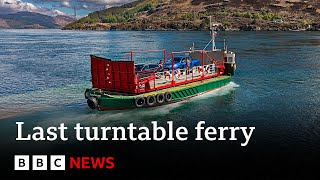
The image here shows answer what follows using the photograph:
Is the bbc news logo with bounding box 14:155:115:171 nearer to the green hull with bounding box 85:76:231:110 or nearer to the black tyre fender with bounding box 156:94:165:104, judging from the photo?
the green hull with bounding box 85:76:231:110

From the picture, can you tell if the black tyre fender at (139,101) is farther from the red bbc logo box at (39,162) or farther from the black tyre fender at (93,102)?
the red bbc logo box at (39,162)

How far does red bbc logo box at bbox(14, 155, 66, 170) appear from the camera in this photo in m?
25.6

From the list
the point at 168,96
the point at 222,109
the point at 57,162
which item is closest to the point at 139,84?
the point at 168,96

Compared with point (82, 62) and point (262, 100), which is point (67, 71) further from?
point (262, 100)

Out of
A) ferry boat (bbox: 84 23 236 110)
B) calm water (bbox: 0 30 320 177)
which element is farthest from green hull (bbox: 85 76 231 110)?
calm water (bbox: 0 30 320 177)

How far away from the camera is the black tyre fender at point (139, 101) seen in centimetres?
3866

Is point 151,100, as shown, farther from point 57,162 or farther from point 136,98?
point 57,162

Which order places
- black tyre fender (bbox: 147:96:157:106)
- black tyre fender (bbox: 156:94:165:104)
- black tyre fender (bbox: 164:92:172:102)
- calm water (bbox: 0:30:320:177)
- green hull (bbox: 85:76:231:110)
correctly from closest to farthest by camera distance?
calm water (bbox: 0:30:320:177)
green hull (bbox: 85:76:231:110)
black tyre fender (bbox: 147:96:157:106)
black tyre fender (bbox: 156:94:165:104)
black tyre fender (bbox: 164:92:172:102)

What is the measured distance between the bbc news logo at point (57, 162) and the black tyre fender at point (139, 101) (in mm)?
11697

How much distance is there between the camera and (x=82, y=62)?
269 feet

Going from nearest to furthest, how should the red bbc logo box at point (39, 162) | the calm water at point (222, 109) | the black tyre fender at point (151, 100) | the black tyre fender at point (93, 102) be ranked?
1. the red bbc logo box at point (39, 162)
2. the calm water at point (222, 109)
3. the black tyre fender at point (93, 102)
4. the black tyre fender at point (151, 100)

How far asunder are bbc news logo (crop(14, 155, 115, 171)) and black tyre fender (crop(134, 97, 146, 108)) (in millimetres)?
11697

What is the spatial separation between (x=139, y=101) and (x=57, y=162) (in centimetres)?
1420

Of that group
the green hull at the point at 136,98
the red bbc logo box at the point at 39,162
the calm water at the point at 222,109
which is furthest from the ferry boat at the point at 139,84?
the red bbc logo box at the point at 39,162
